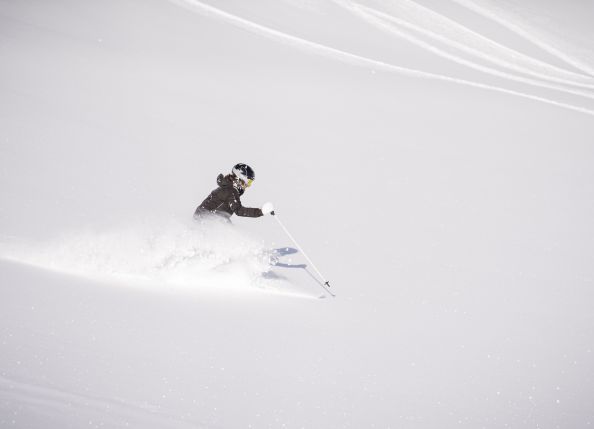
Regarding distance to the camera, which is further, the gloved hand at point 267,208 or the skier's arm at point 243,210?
the skier's arm at point 243,210

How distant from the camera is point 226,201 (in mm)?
6445

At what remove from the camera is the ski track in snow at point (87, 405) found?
10.8ft

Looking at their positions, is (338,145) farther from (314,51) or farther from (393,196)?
(314,51)

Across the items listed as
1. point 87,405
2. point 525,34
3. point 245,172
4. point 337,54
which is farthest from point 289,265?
point 525,34

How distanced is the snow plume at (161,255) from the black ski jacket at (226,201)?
0.20 m

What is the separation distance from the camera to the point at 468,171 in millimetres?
8828

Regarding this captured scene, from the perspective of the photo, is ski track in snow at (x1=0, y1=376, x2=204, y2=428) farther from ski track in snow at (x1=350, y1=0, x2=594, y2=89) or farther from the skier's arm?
ski track in snow at (x1=350, y1=0, x2=594, y2=89)

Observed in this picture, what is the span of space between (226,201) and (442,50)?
9689 millimetres

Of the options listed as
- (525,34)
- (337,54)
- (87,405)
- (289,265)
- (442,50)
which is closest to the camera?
(87,405)

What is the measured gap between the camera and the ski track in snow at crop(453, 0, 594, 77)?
12844 mm

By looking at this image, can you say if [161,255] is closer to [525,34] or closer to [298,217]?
[298,217]

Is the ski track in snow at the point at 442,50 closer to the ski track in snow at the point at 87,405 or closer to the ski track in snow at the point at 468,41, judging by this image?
the ski track in snow at the point at 468,41

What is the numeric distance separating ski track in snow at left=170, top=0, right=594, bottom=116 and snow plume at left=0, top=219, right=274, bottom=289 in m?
7.75

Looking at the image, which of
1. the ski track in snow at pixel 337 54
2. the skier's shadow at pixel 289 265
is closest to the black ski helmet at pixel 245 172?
the skier's shadow at pixel 289 265
